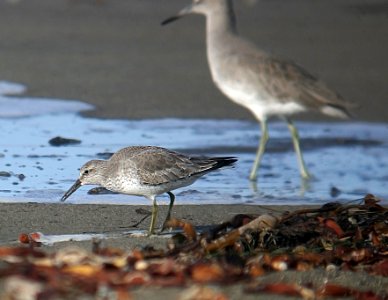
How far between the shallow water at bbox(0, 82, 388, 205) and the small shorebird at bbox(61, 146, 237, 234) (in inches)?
22.5

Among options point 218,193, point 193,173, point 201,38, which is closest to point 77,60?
point 201,38

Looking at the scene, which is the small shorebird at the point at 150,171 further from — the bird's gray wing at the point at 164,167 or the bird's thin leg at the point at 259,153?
the bird's thin leg at the point at 259,153

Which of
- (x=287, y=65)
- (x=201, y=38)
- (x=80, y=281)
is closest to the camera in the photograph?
(x=80, y=281)

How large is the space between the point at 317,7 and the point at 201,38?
3192 millimetres

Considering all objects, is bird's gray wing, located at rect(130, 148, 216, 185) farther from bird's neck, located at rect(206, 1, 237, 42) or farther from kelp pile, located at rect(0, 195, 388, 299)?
bird's neck, located at rect(206, 1, 237, 42)

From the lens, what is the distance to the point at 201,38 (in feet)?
54.2

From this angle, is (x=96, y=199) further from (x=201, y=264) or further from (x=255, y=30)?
(x=255, y=30)

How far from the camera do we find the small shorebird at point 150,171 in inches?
307

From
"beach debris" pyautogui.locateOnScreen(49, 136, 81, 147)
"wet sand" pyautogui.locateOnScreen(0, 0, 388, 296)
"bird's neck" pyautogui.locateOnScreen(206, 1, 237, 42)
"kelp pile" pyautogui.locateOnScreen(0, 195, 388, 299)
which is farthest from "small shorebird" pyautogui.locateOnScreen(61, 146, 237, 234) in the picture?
"bird's neck" pyautogui.locateOnScreen(206, 1, 237, 42)

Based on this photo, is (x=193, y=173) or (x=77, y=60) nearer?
(x=193, y=173)

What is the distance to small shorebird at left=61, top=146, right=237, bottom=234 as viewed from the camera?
7.79m

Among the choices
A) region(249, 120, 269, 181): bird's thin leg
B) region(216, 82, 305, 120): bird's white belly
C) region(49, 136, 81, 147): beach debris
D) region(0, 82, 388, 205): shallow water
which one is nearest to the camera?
region(0, 82, 388, 205): shallow water

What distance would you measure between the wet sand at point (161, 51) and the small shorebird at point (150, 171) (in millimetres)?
285

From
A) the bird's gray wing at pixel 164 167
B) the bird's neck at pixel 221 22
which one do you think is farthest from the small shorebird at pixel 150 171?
the bird's neck at pixel 221 22
